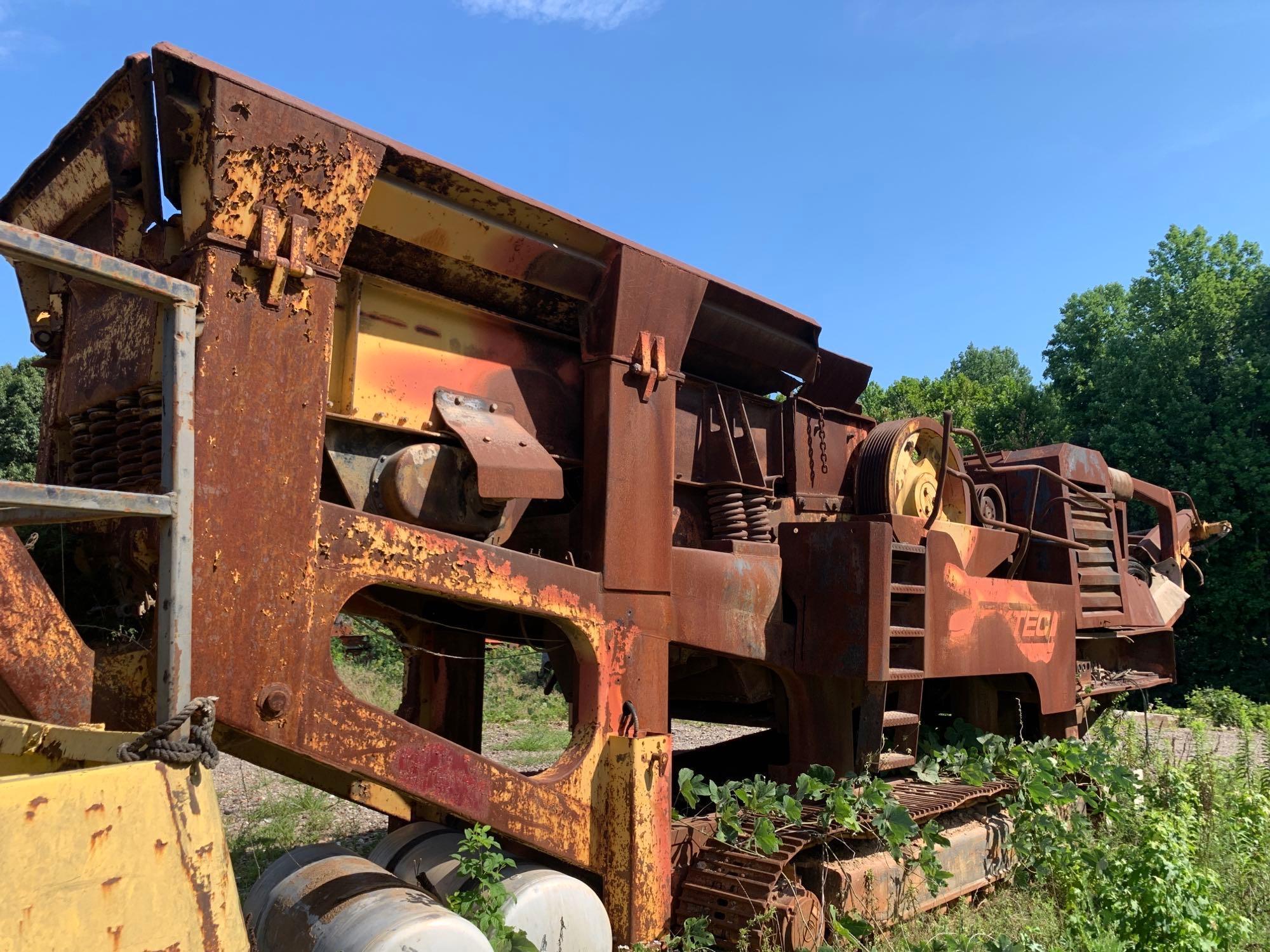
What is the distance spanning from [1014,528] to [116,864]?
5734 millimetres

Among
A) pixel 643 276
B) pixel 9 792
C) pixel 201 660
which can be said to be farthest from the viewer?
pixel 643 276

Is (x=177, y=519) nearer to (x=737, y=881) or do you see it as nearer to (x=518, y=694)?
(x=737, y=881)

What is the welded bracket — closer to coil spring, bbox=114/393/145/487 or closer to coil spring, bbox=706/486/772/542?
coil spring, bbox=114/393/145/487

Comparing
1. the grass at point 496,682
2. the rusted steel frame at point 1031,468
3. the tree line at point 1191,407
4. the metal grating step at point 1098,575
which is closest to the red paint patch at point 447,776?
the rusted steel frame at point 1031,468

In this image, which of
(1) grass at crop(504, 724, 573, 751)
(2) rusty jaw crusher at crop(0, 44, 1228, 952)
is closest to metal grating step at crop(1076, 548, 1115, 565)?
(2) rusty jaw crusher at crop(0, 44, 1228, 952)

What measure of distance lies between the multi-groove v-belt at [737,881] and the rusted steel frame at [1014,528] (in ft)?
7.66

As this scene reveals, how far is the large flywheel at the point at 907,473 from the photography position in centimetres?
577

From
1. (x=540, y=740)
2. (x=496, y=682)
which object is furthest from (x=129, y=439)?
(x=496, y=682)

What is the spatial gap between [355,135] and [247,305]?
71 cm

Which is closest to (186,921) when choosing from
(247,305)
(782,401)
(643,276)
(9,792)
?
(9,792)

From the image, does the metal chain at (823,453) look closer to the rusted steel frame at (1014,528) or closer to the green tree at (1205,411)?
the rusted steel frame at (1014,528)

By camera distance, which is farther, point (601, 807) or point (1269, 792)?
point (1269, 792)

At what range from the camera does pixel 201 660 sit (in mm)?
2904

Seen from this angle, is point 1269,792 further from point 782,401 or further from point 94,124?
point 94,124
